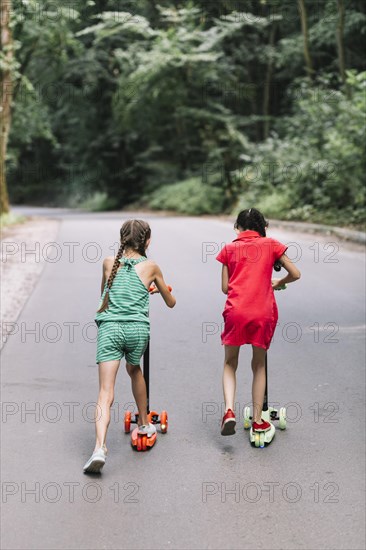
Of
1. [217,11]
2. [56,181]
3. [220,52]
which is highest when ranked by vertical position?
[217,11]

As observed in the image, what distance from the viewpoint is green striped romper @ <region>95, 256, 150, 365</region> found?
5.16m

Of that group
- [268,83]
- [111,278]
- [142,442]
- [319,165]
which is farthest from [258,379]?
[268,83]

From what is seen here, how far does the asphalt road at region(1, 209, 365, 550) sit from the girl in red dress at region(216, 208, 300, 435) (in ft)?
1.87

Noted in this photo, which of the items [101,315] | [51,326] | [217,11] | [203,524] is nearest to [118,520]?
[203,524]

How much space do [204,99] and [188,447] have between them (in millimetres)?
31666

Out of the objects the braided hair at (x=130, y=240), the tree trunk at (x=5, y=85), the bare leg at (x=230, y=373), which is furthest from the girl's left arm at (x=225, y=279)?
the tree trunk at (x=5, y=85)

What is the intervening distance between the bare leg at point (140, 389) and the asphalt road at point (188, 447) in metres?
0.25

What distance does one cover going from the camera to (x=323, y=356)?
7926mm

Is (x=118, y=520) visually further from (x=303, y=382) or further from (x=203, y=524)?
(x=303, y=382)

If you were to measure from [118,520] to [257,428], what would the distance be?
4.71 feet

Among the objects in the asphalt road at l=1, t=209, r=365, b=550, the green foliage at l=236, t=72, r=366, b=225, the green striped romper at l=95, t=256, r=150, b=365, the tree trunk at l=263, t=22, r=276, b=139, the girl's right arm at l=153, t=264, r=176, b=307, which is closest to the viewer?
the asphalt road at l=1, t=209, r=365, b=550

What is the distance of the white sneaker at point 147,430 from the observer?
17.9ft

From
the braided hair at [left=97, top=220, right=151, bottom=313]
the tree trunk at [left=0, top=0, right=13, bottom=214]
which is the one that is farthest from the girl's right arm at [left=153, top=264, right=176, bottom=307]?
the tree trunk at [left=0, top=0, right=13, bottom=214]

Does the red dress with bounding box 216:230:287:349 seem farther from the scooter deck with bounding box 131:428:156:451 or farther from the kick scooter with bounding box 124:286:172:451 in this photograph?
the scooter deck with bounding box 131:428:156:451
